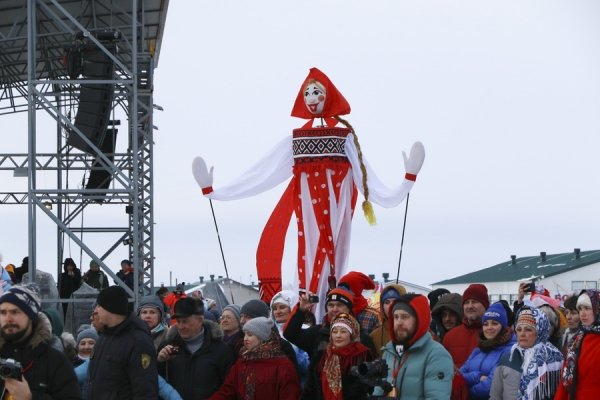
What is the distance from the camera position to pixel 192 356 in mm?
6977

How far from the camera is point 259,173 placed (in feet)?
32.9

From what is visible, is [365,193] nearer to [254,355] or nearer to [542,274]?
[254,355]

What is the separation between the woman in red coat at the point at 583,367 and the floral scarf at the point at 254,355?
1.75 meters

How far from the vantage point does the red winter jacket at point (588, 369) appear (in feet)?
19.9

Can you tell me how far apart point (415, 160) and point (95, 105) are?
6.57 metres

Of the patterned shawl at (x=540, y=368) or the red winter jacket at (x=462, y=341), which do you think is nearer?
the patterned shawl at (x=540, y=368)

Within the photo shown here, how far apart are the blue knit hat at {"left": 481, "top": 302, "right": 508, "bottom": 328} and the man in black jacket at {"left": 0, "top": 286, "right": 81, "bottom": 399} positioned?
320 centimetres

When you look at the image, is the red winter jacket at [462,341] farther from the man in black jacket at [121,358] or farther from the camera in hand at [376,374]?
the man in black jacket at [121,358]

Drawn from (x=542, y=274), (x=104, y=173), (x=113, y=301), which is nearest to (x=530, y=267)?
(x=542, y=274)

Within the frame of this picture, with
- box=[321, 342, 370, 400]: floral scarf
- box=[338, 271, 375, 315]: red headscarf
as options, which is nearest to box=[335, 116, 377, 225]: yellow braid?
box=[338, 271, 375, 315]: red headscarf

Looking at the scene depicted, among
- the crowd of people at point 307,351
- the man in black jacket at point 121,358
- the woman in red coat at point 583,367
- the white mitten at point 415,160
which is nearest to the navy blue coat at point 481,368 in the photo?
the crowd of people at point 307,351

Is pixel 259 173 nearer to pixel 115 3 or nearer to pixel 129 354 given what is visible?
pixel 129 354

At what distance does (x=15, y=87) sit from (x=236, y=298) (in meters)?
6.66

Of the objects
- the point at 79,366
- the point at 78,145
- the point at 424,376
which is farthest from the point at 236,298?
the point at 424,376
